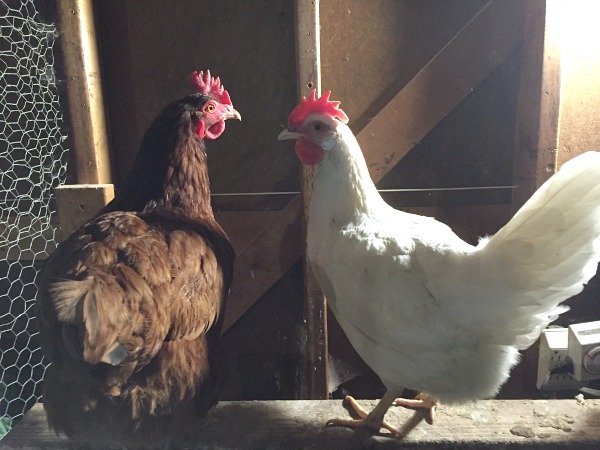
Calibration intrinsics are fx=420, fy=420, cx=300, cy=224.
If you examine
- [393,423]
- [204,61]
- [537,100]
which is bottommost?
[393,423]

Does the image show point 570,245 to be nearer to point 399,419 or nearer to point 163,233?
point 399,419

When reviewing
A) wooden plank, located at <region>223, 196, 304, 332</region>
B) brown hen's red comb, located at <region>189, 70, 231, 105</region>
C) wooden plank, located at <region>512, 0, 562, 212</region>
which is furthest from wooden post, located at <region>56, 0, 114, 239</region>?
wooden plank, located at <region>512, 0, 562, 212</region>

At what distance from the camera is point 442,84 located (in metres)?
1.17

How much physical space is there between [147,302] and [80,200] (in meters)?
0.52

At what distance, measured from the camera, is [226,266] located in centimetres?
94

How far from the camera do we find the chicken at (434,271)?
2.35 ft

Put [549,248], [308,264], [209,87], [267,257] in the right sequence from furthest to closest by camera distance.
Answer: [267,257], [308,264], [209,87], [549,248]

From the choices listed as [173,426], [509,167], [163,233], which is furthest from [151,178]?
[509,167]

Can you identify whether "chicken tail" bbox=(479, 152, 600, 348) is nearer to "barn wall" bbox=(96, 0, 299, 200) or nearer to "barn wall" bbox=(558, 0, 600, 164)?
"barn wall" bbox=(558, 0, 600, 164)

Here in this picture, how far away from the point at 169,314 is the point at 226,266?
0.66ft

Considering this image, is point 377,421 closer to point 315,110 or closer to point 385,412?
point 385,412

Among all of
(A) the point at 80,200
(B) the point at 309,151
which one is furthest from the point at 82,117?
(B) the point at 309,151

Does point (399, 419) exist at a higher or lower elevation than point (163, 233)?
lower

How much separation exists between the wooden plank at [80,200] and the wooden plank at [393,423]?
1.58 ft
